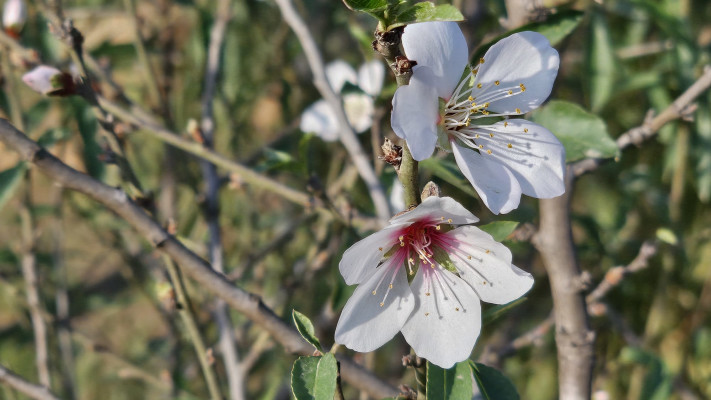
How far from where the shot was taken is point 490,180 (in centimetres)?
75

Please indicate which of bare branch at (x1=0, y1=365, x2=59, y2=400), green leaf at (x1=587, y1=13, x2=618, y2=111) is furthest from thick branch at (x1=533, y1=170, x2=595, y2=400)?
bare branch at (x1=0, y1=365, x2=59, y2=400)

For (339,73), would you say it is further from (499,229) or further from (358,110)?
(499,229)

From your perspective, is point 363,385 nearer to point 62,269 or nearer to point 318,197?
point 318,197

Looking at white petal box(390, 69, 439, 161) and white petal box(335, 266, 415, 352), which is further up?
white petal box(390, 69, 439, 161)

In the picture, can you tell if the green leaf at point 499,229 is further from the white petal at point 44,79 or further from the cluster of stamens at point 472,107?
the white petal at point 44,79

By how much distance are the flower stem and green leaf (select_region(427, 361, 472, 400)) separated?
187mm

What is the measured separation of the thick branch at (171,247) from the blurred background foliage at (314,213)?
1.21 ft

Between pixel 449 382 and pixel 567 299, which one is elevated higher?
pixel 449 382

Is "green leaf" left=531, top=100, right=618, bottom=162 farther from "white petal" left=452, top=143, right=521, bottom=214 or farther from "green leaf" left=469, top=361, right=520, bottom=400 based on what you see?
"green leaf" left=469, top=361, right=520, bottom=400

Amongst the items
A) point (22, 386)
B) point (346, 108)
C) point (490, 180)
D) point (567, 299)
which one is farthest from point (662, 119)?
point (346, 108)

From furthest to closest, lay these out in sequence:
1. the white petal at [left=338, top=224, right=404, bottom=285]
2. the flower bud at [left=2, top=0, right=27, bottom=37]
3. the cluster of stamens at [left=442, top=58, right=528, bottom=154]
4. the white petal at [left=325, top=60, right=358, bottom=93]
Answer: the white petal at [left=325, top=60, right=358, bottom=93], the flower bud at [left=2, top=0, right=27, bottom=37], the cluster of stamens at [left=442, top=58, right=528, bottom=154], the white petal at [left=338, top=224, right=404, bottom=285]

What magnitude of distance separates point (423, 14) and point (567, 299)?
55cm

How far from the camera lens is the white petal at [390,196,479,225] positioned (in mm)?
660

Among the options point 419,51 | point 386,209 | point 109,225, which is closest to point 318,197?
point 386,209
